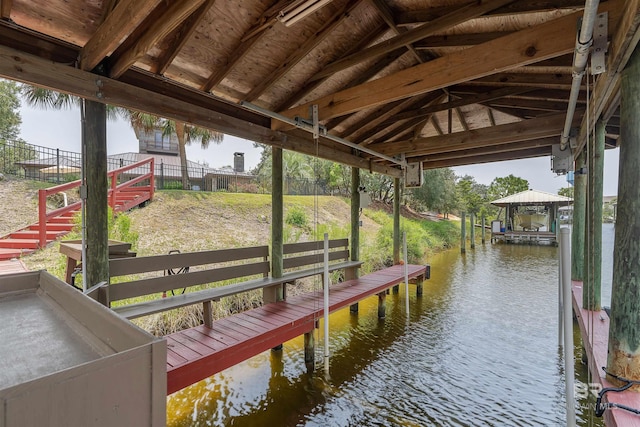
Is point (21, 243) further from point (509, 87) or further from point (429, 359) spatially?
point (509, 87)

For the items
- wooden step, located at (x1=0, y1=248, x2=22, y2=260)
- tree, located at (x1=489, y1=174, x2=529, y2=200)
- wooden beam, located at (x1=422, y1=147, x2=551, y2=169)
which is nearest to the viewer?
wooden step, located at (x1=0, y1=248, x2=22, y2=260)

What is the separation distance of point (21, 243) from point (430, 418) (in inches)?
246

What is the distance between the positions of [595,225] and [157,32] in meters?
4.27

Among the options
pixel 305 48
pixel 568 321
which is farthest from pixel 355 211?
pixel 568 321

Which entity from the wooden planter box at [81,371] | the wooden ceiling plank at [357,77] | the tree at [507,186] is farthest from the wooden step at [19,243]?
the tree at [507,186]

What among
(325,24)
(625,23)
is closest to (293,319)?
(325,24)

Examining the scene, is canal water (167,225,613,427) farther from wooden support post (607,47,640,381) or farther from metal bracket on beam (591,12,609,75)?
metal bracket on beam (591,12,609,75)

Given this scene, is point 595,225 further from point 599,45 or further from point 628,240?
point 599,45

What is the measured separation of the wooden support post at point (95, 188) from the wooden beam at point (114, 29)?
1.25ft

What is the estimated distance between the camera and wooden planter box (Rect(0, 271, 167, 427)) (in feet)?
2.39

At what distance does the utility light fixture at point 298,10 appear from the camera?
2090 millimetres

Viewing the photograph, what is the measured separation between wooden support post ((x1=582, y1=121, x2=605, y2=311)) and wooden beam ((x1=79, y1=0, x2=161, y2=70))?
153 inches

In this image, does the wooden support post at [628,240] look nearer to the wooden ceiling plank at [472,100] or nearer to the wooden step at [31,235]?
the wooden ceiling plank at [472,100]

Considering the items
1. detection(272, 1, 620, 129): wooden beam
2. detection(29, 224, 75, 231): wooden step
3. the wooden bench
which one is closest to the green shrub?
the wooden bench
